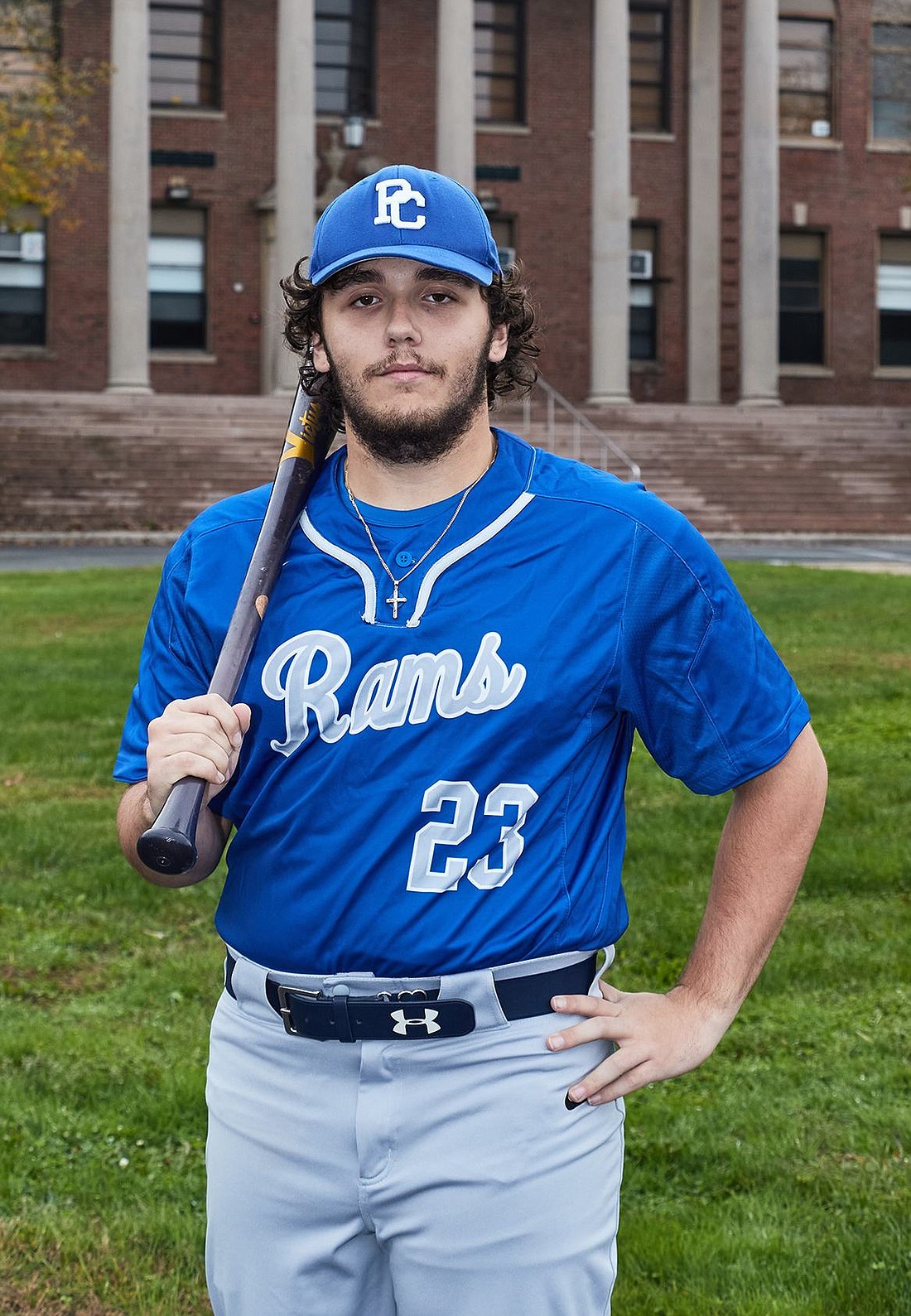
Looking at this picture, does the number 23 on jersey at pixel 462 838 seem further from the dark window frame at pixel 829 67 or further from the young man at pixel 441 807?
the dark window frame at pixel 829 67

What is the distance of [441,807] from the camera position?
229 cm

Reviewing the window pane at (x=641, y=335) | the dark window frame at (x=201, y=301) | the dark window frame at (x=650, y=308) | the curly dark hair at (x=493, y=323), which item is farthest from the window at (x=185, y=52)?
the curly dark hair at (x=493, y=323)

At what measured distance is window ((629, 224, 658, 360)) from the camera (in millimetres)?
40750

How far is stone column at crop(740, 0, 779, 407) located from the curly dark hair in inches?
1399

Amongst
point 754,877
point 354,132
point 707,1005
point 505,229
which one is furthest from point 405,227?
point 505,229

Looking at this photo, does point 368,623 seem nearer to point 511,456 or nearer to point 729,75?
point 511,456

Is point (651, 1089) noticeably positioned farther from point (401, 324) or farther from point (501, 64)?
point (501, 64)

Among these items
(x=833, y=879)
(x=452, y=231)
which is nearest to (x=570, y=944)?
(x=452, y=231)

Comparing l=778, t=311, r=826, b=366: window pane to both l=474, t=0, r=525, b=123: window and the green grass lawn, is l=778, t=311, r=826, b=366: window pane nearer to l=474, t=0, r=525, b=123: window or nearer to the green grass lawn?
l=474, t=0, r=525, b=123: window

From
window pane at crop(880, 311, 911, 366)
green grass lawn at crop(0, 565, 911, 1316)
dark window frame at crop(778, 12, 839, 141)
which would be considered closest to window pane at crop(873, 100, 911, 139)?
dark window frame at crop(778, 12, 839, 141)

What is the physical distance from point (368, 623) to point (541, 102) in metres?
39.2

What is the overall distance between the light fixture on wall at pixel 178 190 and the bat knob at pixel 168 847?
36439 mm

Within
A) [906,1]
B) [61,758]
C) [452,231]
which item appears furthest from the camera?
[906,1]

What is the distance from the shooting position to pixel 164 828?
2109mm
